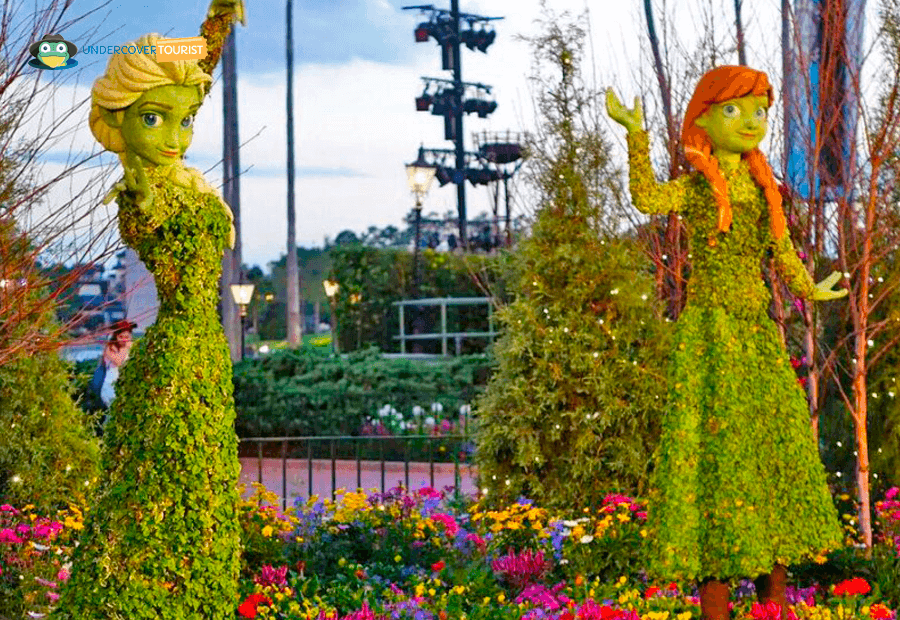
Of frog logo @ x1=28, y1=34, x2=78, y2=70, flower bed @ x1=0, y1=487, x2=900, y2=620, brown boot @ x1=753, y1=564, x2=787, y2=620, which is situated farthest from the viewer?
brown boot @ x1=753, y1=564, x2=787, y2=620

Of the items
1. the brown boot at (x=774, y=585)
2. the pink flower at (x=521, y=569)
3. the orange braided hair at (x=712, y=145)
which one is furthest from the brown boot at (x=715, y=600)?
the orange braided hair at (x=712, y=145)

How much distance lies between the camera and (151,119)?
4.85 metres

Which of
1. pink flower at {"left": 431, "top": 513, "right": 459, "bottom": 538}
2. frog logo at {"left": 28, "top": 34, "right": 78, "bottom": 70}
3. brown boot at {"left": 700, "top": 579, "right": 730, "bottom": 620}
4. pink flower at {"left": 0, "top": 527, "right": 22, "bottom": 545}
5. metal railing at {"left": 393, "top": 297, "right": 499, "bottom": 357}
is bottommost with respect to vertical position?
brown boot at {"left": 700, "top": 579, "right": 730, "bottom": 620}

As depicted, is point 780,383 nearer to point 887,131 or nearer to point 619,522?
point 619,522

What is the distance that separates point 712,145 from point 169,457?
2.94 m

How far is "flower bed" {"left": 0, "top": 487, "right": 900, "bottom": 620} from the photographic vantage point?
5.66 metres

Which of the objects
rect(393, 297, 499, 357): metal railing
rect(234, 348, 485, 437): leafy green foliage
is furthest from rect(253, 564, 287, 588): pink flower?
rect(393, 297, 499, 357): metal railing

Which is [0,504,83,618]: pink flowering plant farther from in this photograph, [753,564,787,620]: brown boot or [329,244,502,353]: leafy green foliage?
[329,244,502,353]: leafy green foliage

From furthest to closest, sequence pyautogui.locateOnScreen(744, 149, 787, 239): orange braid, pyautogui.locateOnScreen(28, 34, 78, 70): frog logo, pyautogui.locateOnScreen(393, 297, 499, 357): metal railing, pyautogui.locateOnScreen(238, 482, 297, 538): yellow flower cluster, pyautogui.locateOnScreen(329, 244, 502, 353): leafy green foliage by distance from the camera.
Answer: pyautogui.locateOnScreen(329, 244, 502, 353): leafy green foliage < pyautogui.locateOnScreen(393, 297, 499, 357): metal railing < pyautogui.locateOnScreen(238, 482, 297, 538): yellow flower cluster < pyautogui.locateOnScreen(744, 149, 787, 239): orange braid < pyautogui.locateOnScreen(28, 34, 78, 70): frog logo

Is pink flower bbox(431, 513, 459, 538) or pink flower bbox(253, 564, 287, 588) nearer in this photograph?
pink flower bbox(253, 564, 287, 588)

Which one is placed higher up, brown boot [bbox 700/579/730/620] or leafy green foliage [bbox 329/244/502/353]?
leafy green foliage [bbox 329/244/502/353]

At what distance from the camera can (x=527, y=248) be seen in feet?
24.8

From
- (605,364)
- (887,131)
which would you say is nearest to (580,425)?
(605,364)

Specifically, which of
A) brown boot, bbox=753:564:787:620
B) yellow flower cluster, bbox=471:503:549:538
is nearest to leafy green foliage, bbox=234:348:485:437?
yellow flower cluster, bbox=471:503:549:538
